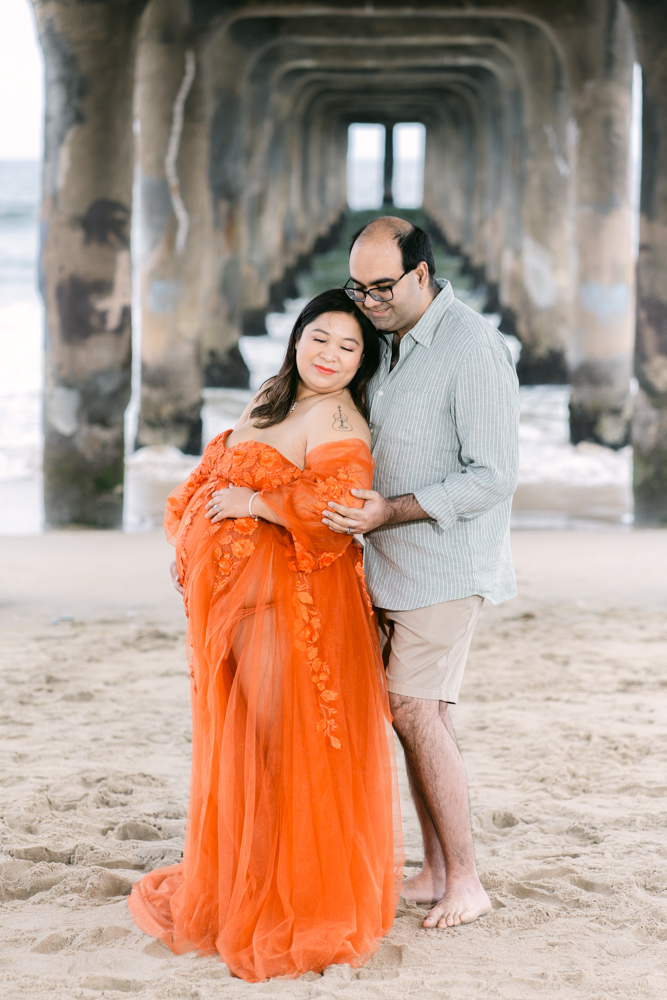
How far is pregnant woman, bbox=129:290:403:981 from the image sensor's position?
2596mm

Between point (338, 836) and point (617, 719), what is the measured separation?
209 cm

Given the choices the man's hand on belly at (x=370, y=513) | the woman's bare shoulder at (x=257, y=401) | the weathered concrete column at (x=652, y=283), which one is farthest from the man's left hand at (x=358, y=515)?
the weathered concrete column at (x=652, y=283)

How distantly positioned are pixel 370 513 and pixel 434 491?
175 millimetres

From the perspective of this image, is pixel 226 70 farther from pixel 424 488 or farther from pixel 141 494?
pixel 424 488

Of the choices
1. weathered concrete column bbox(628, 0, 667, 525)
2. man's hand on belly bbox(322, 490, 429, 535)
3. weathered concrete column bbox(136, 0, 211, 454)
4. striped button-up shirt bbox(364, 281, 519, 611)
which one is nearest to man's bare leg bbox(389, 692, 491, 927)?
striped button-up shirt bbox(364, 281, 519, 611)

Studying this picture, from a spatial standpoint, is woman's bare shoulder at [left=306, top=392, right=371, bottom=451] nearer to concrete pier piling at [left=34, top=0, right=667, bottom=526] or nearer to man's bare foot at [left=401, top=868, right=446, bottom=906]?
man's bare foot at [left=401, top=868, right=446, bottom=906]

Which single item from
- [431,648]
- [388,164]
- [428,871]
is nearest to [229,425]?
[428,871]

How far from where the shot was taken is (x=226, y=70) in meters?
13.4

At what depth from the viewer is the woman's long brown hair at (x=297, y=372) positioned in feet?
9.09

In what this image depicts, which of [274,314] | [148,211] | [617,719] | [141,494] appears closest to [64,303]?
[141,494]

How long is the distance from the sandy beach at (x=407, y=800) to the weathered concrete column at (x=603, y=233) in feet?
19.1

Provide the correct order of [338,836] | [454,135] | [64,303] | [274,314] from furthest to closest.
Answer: [454,135] < [274,314] < [64,303] < [338,836]

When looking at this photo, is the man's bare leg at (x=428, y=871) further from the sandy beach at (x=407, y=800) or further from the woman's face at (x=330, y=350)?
the woman's face at (x=330, y=350)

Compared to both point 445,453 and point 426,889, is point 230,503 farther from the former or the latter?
point 426,889
